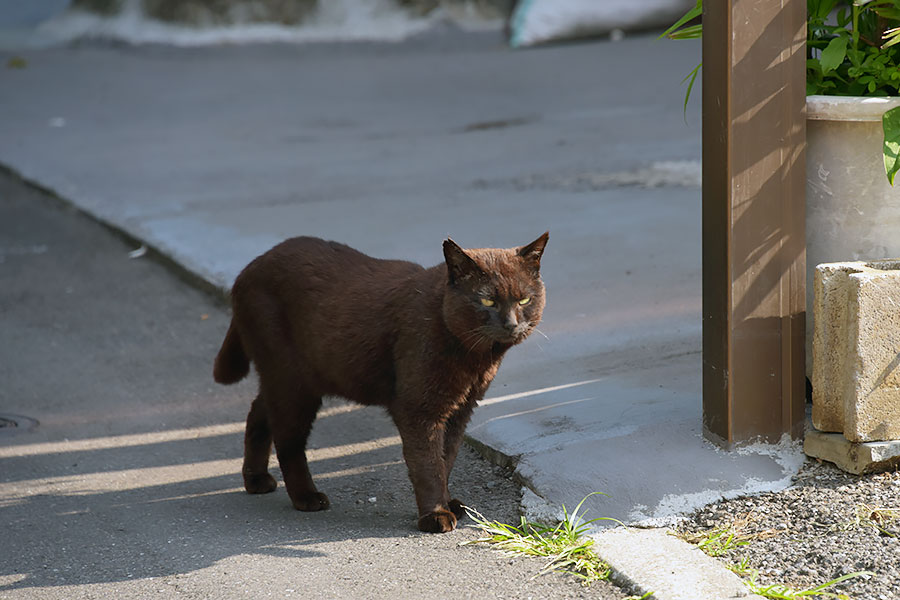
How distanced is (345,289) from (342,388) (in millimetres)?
363

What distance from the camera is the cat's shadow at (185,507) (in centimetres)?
366

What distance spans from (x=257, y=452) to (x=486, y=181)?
15.9 feet

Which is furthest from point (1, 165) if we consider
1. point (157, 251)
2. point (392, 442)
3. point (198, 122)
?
point (392, 442)

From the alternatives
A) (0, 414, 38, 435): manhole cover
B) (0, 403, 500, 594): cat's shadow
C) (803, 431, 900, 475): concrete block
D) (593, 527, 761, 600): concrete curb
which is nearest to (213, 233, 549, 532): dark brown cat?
(0, 403, 500, 594): cat's shadow

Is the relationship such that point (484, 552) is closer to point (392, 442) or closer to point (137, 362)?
point (392, 442)

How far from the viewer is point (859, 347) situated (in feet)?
11.7

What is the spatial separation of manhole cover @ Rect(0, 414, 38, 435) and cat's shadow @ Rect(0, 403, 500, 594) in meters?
0.42

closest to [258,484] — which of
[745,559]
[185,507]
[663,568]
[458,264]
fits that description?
[185,507]

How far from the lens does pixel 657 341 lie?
5258 mm

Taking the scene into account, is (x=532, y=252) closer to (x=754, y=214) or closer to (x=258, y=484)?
(x=754, y=214)

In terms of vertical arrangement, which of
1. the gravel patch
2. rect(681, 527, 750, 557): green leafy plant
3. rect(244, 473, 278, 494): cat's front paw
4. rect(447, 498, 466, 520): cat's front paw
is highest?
the gravel patch

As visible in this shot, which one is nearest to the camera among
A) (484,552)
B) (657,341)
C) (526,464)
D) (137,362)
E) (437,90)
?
(484,552)

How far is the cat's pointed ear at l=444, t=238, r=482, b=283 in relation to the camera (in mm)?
3611

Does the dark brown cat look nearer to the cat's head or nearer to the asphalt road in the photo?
the cat's head
